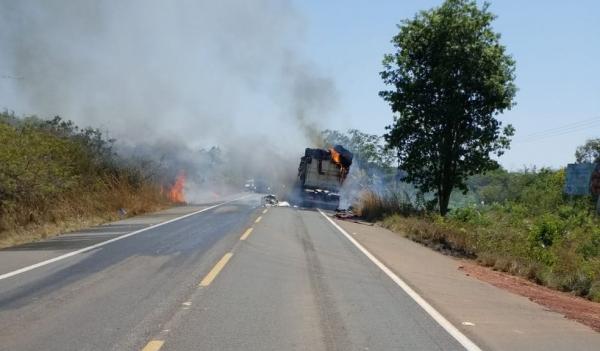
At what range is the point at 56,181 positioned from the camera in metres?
18.2

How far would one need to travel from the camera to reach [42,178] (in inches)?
678

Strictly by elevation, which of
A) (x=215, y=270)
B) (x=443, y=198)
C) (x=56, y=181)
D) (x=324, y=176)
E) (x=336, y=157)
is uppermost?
(x=336, y=157)

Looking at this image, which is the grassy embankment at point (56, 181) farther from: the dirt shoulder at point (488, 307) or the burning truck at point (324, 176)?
the burning truck at point (324, 176)

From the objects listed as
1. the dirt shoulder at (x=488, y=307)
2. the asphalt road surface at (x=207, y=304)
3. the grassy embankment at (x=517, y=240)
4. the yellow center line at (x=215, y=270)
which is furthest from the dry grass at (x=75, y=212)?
the grassy embankment at (x=517, y=240)

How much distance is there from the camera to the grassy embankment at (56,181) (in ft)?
52.5

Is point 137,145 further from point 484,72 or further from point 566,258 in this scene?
point 566,258

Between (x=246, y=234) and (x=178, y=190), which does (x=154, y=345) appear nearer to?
(x=246, y=234)

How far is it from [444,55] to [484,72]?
1.55 metres

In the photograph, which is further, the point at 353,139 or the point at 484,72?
the point at 353,139

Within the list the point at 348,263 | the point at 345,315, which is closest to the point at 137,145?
the point at 348,263

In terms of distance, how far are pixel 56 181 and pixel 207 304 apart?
40.2 ft

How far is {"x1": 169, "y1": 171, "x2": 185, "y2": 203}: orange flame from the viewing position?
36625 mm

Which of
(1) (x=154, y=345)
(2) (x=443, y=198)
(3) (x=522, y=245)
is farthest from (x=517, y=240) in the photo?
(1) (x=154, y=345)

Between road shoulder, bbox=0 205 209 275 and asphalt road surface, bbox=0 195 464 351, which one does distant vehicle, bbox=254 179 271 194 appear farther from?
asphalt road surface, bbox=0 195 464 351
